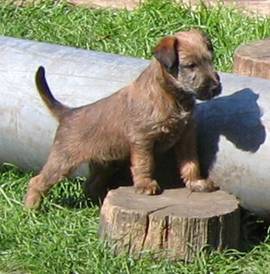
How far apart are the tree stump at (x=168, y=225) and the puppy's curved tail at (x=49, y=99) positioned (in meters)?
0.74

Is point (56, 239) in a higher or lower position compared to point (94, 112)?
lower

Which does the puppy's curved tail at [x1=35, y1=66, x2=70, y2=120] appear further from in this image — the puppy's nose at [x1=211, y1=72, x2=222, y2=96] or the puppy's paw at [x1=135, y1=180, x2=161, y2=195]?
the puppy's nose at [x1=211, y1=72, x2=222, y2=96]

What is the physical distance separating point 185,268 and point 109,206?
50 cm

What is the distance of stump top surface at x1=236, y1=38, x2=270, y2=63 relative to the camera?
7.47 m

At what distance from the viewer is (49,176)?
6.77 m

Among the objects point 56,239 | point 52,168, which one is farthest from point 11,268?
point 52,168

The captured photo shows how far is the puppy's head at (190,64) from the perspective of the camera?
6.08 metres

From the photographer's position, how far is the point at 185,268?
6117 mm

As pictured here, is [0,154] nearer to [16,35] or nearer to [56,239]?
[56,239]

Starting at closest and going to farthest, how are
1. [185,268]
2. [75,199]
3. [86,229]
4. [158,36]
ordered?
Answer: 1. [185,268]
2. [86,229]
3. [75,199]
4. [158,36]

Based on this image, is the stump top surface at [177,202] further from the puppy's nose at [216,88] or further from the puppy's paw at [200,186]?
the puppy's nose at [216,88]

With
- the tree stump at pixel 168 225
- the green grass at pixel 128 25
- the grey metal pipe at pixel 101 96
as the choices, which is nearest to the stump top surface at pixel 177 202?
the tree stump at pixel 168 225

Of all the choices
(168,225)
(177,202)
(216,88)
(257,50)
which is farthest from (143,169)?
(257,50)

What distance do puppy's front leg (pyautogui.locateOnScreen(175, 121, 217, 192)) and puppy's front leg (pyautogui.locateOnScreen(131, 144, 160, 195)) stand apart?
173mm
